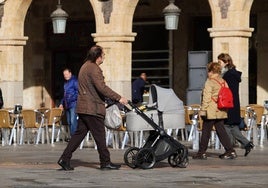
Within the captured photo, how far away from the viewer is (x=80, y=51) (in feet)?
115

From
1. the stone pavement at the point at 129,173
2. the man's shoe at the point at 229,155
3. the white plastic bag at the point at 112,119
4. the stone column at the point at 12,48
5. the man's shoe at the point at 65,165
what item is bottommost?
the stone pavement at the point at 129,173

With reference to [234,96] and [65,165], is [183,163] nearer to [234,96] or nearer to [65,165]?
[65,165]

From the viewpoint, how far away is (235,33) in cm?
2789

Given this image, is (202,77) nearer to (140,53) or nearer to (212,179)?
(140,53)

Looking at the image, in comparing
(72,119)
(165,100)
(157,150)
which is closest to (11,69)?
(72,119)

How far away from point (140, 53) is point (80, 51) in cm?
215

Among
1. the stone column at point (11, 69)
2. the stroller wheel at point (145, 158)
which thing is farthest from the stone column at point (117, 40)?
the stroller wheel at point (145, 158)

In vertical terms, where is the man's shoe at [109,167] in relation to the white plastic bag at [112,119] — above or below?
below

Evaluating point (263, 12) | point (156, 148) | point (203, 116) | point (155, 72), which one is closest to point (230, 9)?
point (263, 12)

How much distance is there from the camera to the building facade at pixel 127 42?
92.3ft

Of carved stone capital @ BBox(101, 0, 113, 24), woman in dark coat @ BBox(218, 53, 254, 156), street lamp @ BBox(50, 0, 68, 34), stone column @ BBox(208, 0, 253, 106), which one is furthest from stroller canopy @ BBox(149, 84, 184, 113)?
carved stone capital @ BBox(101, 0, 113, 24)

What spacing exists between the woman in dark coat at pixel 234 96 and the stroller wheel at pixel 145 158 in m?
3.21

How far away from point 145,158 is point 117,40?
12.1m

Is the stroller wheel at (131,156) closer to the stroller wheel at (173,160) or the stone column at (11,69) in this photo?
the stroller wheel at (173,160)
